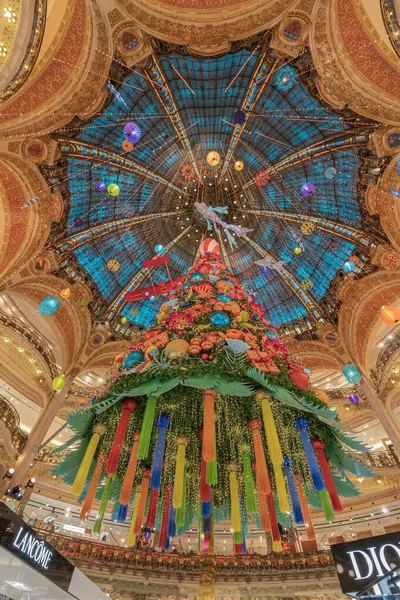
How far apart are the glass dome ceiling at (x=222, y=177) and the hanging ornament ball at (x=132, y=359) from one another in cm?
970

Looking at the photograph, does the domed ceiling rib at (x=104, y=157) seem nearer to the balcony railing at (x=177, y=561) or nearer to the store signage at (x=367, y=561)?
the store signage at (x=367, y=561)

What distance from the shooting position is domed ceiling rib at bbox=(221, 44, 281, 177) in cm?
1198

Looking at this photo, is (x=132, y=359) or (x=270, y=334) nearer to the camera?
(x=132, y=359)

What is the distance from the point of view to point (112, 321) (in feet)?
60.5

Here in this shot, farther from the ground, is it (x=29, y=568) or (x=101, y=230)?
(x=101, y=230)

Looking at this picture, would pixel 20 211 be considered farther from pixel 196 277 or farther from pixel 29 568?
pixel 29 568

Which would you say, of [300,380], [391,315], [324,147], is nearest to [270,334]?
[300,380]

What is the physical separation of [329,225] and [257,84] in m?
7.11

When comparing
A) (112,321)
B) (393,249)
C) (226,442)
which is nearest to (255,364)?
(226,442)

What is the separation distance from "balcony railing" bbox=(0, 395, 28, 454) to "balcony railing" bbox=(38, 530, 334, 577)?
3.37 m

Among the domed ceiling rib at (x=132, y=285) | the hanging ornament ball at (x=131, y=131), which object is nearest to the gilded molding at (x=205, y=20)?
the hanging ornament ball at (x=131, y=131)

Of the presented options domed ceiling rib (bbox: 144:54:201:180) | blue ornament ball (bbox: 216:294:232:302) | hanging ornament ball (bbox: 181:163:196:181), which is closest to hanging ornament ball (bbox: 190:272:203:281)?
blue ornament ball (bbox: 216:294:232:302)

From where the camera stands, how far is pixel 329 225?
16.2 metres

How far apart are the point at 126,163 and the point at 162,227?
3.94m
